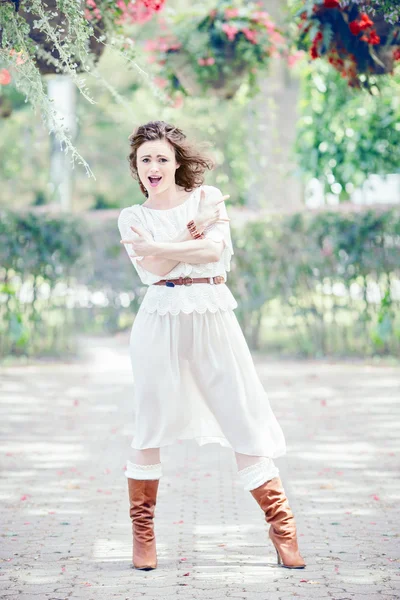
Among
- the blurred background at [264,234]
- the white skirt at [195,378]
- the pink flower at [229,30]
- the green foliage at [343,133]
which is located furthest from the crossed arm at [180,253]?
the green foliage at [343,133]

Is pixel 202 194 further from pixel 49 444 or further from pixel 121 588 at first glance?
pixel 49 444

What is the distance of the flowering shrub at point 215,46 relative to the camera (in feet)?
27.2

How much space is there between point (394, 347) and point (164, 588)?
7341 mm

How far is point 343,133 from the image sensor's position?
448 inches

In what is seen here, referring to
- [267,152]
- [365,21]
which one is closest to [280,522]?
[365,21]

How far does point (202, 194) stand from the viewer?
4.09m

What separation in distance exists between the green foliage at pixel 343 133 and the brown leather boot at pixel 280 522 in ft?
22.5

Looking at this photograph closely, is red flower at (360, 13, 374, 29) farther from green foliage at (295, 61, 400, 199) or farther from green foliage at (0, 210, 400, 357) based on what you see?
green foliage at (0, 210, 400, 357)

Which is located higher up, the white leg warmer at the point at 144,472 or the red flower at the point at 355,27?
the red flower at the point at 355,27

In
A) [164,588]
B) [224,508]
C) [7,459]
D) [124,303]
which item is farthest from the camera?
[124,303]

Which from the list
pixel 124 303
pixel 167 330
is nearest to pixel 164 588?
pixel 167 330

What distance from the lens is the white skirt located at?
3930 millimetres

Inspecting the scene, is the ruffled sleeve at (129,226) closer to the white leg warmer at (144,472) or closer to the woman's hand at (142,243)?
the woman's hand at (142,243)

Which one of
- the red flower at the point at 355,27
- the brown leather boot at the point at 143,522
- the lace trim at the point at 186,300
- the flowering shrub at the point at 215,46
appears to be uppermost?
the flowering shrub at the point at 215,46
